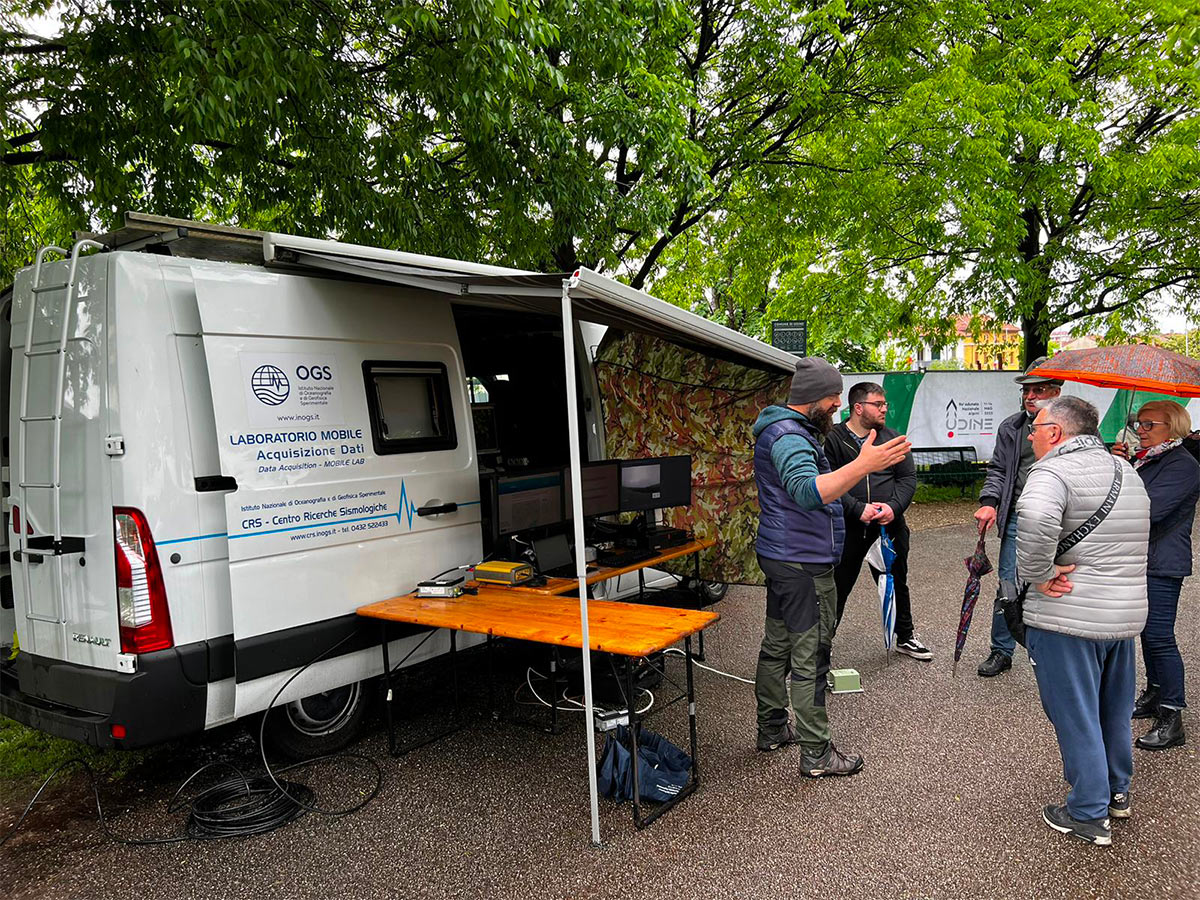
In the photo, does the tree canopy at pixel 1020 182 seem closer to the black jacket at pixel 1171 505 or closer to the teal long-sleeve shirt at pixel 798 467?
the black jacket at pixel 1171 505

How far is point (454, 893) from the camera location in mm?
3229

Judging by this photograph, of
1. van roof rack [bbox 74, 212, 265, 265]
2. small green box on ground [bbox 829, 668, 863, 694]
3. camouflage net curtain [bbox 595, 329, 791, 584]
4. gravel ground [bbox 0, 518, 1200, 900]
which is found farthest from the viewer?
camouflage net curtain [bbox 595, 329, 791, 584]

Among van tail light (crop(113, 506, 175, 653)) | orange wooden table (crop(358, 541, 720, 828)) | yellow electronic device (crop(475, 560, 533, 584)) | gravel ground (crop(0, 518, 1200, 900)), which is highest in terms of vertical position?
van tail light (crop(113, 506, 175, 653))

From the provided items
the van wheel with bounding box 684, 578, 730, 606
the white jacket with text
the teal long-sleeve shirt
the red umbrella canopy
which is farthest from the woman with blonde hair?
the van wheel with bounding box 684, 578, 730, 606

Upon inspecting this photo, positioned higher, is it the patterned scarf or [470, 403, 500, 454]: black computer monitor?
[470, 403, 500, 454]: black computer monitor

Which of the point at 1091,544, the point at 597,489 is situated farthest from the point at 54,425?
the point at 1091,544

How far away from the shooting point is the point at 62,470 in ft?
12.1

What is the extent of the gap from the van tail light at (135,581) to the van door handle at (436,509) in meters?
1.40

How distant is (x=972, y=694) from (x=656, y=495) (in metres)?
2.24

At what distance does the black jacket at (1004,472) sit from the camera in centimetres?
542

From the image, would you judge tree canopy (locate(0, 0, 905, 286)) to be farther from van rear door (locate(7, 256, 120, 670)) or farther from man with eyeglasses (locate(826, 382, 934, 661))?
man with eyeglasses (locate(826, 382, 934, 661))

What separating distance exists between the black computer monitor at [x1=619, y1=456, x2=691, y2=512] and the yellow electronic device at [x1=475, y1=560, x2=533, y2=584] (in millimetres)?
1044

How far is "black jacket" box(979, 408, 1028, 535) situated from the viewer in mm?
5422

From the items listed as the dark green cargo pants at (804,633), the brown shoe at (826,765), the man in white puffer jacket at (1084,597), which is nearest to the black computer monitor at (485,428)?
the dark green cargo pants at (804,633)
